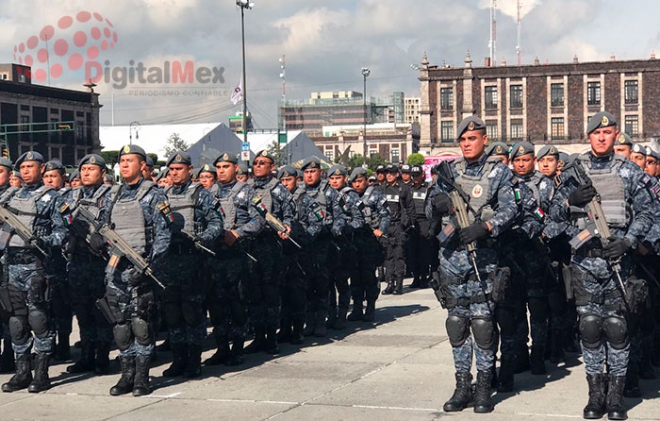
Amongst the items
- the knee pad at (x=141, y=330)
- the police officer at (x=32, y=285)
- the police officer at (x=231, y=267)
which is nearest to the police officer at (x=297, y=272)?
the police officer at (x=231, y=267)

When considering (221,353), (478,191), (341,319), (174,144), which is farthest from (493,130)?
(478,191)

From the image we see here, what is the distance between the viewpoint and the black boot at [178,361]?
9398 millimetres

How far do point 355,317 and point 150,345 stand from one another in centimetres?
508

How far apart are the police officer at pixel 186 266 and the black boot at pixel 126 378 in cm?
73

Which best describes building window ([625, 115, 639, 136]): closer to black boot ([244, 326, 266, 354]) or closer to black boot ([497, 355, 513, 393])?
black boot ([244, 326, 266, 354])

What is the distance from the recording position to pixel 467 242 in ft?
24.2

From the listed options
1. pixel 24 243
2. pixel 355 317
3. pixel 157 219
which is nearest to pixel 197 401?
pixel 157 219

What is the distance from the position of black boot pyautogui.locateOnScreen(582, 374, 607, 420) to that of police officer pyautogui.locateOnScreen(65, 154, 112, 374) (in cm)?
494

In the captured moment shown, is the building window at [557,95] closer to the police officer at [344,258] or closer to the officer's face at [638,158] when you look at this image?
the police officer at [344,258]

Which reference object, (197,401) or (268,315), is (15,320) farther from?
(268,315)

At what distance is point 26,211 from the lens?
9023mm

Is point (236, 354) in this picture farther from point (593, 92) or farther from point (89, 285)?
point (593, 92)

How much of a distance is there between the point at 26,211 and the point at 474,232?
4.49m

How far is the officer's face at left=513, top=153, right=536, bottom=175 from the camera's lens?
986cm
